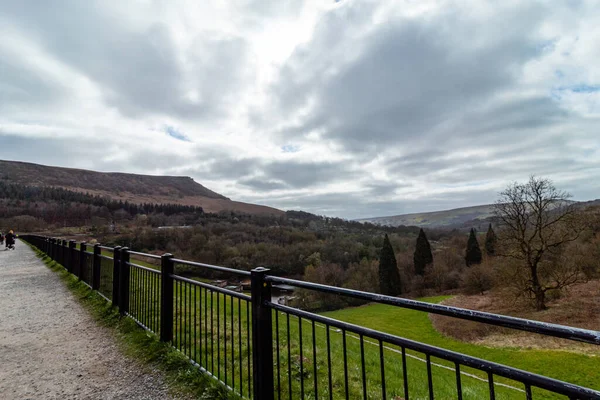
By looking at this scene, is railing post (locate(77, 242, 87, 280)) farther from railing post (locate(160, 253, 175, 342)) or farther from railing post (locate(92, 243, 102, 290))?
railing post (locate(160, 253, 175, 342))

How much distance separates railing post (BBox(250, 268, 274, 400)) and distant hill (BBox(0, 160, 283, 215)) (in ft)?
485

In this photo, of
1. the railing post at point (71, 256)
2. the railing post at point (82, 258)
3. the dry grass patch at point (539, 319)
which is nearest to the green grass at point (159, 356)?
the railing post at point (82, 258)

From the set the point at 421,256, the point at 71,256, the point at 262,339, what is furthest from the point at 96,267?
the point at 421,256


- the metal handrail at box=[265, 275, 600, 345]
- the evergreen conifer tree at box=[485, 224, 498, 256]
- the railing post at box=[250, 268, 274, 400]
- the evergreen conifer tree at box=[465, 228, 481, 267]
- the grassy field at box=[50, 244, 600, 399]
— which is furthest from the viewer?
the evergreen conifer tree at box=[465, 228, 481, 267]

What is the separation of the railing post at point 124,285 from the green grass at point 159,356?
0.19m

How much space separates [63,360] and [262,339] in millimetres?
3219

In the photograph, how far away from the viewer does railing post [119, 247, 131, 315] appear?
558 cm

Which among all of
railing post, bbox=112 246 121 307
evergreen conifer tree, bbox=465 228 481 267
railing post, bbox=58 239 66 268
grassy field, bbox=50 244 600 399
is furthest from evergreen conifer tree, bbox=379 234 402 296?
railing post, bbox=112 246 121 307

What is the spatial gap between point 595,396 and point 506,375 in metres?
0.27

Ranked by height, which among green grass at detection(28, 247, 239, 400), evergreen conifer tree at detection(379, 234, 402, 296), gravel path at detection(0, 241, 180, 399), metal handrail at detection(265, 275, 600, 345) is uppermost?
metal handrail at detection(265, 275, 600, 345)

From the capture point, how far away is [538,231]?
23766 mm

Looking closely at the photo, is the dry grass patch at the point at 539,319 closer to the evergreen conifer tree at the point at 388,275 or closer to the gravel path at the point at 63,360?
the evergreen conifer tree at the point at 388,275

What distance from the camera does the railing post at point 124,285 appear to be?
558cm

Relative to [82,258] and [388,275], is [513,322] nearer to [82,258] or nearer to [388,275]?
[82,258]
